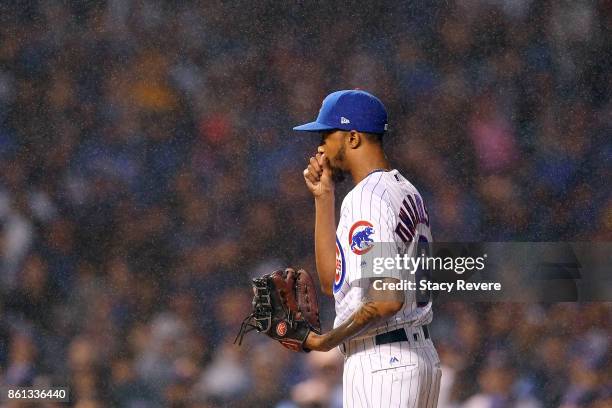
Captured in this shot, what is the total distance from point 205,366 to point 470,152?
1.80m

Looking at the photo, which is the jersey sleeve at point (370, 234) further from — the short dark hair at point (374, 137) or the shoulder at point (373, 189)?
the short dark hair at point (374, 137)

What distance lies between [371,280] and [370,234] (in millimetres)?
125

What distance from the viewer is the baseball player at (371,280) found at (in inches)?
104

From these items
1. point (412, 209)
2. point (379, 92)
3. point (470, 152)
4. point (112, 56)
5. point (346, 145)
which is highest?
point (112, 56)

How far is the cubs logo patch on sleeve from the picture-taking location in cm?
265

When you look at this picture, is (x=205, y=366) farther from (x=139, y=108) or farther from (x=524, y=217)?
(x=524, y=217)

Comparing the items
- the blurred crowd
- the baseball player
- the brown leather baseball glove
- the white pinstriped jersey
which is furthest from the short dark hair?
the blurred crowd

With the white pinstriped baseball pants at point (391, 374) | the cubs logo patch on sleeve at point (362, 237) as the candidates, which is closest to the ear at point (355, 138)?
the cubs logo patch on sleeve at point (362, 237)

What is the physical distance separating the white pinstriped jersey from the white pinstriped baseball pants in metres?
0.05

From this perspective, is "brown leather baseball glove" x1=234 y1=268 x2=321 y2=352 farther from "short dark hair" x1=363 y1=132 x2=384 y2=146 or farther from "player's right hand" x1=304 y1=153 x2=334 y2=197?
"short dark hair" x1=363 y1=132 x2=384 y2=146

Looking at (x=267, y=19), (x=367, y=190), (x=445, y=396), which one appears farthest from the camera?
(x=267, y=19)

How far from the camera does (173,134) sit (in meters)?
5.55

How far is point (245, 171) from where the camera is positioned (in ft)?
18.0

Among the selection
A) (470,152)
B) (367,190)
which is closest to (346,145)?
(367,190)
